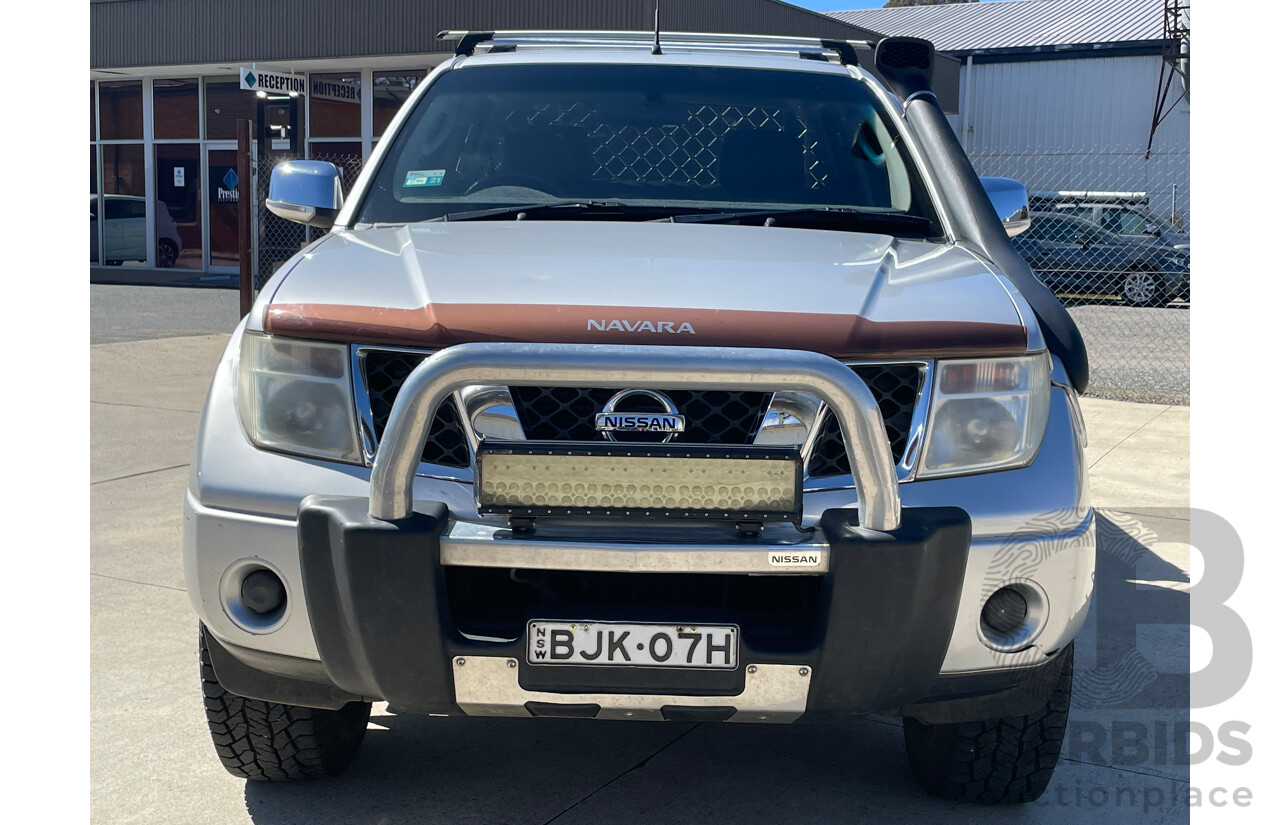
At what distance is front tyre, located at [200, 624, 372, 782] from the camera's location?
281cm

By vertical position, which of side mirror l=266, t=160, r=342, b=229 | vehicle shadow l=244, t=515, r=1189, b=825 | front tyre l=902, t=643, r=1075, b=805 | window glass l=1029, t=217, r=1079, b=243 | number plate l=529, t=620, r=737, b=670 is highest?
window glass l=1029, t=217, r=1079, b=243

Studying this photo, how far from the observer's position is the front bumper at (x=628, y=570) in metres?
2.17

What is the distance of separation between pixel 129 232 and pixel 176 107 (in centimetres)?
248

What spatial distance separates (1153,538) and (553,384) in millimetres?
4146

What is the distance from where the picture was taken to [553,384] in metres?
2.17

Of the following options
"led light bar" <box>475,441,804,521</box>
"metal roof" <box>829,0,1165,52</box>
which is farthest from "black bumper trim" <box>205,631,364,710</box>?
"metal roof" <box>829,0,1165,52</box>

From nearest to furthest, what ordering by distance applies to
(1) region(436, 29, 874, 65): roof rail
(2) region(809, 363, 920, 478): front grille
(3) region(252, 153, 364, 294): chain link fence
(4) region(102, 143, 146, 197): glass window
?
(2) region(809, 363, 920, 478): front grille, (1) region(436, 29, 874, 65): roof rail, (3) region(252, 153, 364, 294): chain link fence, (4) region(102, 143, 146, 197): glass window

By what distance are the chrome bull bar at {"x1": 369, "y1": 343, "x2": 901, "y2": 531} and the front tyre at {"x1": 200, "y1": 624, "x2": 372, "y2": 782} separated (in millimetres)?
875

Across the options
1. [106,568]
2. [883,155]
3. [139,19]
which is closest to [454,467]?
[883,155]

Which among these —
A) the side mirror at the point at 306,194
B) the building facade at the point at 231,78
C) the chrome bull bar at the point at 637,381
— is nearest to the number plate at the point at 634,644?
the chrome bull bar at the point at 637,381

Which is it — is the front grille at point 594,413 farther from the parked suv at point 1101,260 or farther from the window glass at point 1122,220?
the window glass at point 1122,220

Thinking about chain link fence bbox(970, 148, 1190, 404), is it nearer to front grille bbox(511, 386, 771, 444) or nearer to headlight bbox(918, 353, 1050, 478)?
headlight bbox(918, 353, 1050, 478)

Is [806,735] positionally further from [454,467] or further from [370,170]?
[370,170]

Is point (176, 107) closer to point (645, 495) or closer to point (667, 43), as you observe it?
point (667, 43)
